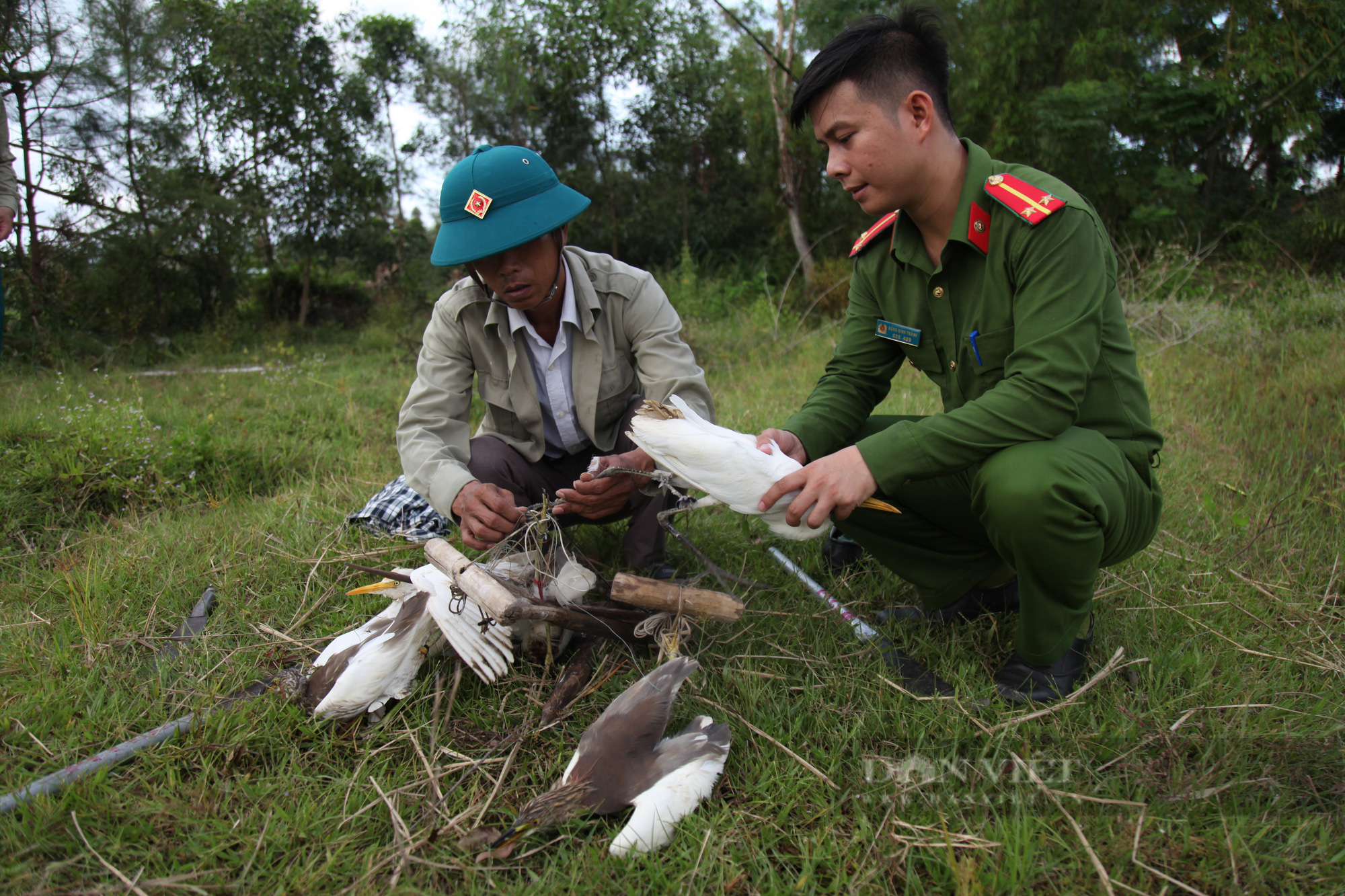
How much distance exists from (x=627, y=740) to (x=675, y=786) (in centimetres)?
15

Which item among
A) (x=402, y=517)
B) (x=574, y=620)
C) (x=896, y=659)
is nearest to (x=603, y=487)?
(x=574, y=620)

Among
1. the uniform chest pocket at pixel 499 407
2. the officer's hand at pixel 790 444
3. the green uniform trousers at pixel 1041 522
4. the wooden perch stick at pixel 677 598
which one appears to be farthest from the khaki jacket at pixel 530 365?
the green uniform trousers at pixel 1041 522

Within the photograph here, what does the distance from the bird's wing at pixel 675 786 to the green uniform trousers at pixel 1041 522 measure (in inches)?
32.8

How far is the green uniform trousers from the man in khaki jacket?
81 cm

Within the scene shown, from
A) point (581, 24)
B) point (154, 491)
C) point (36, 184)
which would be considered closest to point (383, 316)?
point (36, 184)

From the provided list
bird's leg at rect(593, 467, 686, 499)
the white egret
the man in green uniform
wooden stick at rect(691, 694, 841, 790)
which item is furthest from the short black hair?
wooden stick at rect(691, 694, 841, 790)

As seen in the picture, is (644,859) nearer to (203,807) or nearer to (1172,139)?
(203,807)

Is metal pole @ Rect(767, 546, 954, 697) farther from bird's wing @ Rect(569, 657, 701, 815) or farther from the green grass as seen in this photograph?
bird's wing @ Rect(569, 657, 701, 815)

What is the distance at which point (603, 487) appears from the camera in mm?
2133

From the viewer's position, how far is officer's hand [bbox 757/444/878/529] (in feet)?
5.74

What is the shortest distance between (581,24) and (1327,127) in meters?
8.98

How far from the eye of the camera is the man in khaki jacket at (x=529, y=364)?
2236 mm

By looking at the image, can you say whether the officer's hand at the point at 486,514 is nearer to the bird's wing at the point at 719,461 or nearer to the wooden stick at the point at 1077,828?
the bird's wing at the point at 719,461

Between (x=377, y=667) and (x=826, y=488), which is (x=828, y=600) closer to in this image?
(x=826, y=488)
